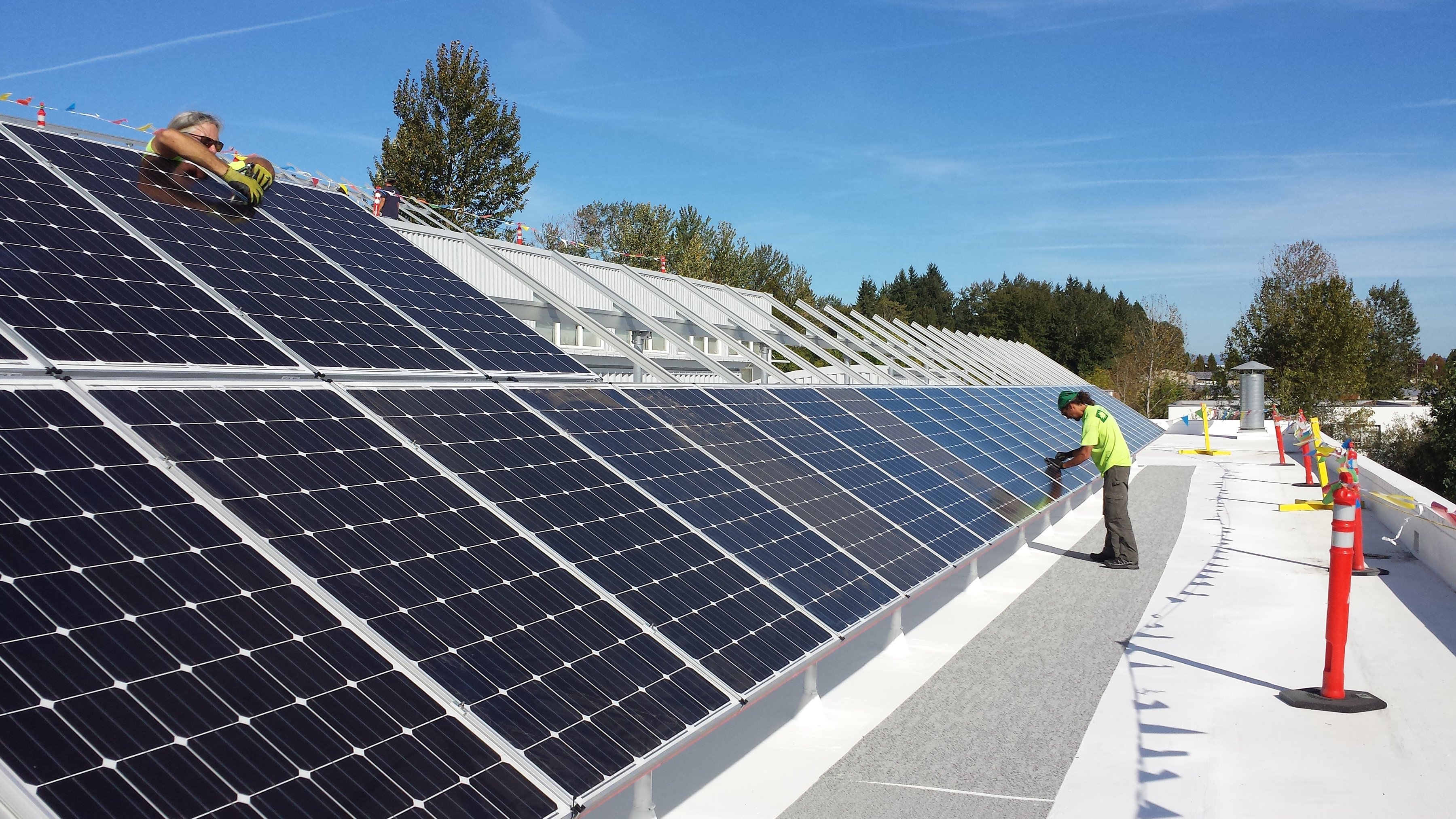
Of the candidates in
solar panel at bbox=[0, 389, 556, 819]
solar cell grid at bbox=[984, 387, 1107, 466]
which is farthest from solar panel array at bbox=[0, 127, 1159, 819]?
solar cell grid at bbox=[984, 387, 1107, 466]

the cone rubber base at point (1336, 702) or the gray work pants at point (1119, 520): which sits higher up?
the gray work pants at point (1119, 520)

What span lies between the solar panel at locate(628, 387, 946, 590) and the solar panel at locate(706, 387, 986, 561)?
25 centimetres

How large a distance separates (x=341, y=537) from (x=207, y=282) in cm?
351

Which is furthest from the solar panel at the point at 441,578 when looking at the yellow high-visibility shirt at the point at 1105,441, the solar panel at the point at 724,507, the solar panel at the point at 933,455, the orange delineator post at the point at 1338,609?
the yellow high-visibility shirt at the point at 1105,441

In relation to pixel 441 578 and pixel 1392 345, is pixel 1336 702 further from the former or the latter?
pixel 1392 345

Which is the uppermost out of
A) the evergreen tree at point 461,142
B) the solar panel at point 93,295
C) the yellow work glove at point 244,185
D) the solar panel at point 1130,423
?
the evergreen tree at point 461,142

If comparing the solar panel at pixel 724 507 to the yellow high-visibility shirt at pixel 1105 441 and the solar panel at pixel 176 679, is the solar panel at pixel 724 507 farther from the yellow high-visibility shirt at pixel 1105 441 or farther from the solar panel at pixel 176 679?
the yellow high-visibility shirt at pixel 1105 441

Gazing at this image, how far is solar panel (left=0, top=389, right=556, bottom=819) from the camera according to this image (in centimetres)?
304

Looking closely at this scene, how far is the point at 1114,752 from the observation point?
674 cm

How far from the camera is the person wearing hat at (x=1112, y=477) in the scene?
508 inches

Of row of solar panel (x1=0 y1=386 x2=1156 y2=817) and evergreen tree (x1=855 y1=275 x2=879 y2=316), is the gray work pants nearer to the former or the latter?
row of solar panel (x1=0 y1=386 x2=1156 y2=817)

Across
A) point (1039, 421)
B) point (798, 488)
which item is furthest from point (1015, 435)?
point (798, 488)

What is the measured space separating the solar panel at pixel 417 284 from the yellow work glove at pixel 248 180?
0.22 m

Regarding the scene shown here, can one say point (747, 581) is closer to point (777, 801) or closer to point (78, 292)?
point (777, 801)
